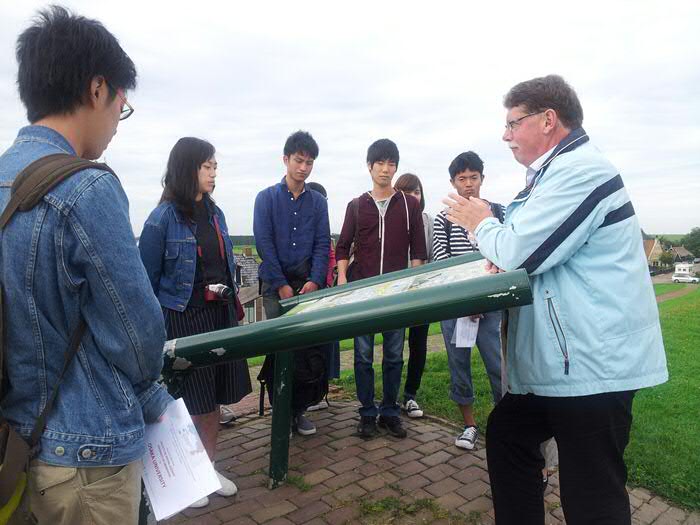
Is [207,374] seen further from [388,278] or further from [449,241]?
[449,241]

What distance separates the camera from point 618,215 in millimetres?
1956

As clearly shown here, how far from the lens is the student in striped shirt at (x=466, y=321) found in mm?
3744

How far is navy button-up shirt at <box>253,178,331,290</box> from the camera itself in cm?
413

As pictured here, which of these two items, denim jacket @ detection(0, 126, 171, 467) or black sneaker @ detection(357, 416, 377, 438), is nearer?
denim jacket @ detection(0, 126, 171, 467)

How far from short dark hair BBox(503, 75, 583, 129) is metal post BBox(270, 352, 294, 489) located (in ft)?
6.78

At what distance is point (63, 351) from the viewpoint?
4.31 ft

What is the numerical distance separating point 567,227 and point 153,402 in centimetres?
154

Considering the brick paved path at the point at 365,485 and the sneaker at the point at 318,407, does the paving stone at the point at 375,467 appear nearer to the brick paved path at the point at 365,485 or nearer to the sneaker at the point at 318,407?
the brick paved path at the point at 365,485

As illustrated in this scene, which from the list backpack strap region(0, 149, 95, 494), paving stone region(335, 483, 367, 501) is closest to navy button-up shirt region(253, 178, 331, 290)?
paving stone region(335, 483, 367, 501)

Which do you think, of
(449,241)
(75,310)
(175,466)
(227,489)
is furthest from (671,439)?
(75,310)

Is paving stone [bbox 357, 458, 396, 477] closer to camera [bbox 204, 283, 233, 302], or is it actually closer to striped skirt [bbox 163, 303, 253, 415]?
striped skirt [bbox 163, 303, 253, 415]

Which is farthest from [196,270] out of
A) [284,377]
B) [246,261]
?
[246,261]

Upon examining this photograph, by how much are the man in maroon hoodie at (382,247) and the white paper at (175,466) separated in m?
2.66

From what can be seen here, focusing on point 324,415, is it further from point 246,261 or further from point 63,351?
point 246,261
